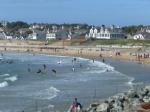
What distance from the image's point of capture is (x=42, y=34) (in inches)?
5768

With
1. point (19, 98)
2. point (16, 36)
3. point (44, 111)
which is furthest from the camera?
point (16, 36)

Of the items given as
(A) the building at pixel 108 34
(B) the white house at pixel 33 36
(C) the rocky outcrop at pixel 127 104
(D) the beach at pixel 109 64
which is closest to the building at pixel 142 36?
(A) the building at pixel 108 34

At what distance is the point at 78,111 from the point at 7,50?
97724 mm

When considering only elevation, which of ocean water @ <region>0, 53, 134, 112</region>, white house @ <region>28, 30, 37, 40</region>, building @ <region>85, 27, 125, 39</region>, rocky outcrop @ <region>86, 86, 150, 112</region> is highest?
rocky outcrop @ <region>86, 86, 150, 112</region>

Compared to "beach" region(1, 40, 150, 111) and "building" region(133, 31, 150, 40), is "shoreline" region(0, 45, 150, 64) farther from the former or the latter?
"building" region(133, 31, 150, 40)

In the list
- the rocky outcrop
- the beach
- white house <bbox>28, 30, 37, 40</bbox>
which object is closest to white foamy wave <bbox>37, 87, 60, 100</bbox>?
the beach

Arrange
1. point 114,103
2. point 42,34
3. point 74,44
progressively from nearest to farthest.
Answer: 1. point 114,103
2. point 74,44
3. point 42,34

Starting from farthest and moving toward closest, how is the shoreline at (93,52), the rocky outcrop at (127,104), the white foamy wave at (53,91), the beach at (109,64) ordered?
the shoreline at (93,52) → the white foamy wave at (53,91) → the beach at (109,64) → the rocky outcrop at (127,104)

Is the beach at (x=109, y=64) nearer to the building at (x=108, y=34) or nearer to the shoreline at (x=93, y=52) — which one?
the shoreline at (x=93, y=52)

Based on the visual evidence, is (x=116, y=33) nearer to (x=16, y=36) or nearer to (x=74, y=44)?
(x=74, y=44)

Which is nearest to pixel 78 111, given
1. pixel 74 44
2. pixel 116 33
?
pixel 74 44

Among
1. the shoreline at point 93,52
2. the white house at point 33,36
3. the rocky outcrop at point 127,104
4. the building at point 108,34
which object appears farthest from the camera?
the white house at point 33,36

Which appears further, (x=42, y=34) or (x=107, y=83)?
(x=42, y=34)

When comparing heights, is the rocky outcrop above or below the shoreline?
above
